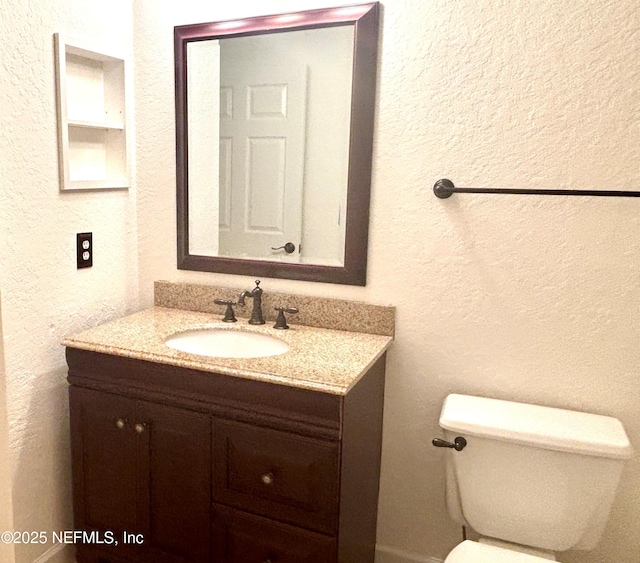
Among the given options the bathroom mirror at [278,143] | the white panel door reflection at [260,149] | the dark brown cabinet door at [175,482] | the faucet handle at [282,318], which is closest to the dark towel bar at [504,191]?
the bathroom mirror at [278,143]

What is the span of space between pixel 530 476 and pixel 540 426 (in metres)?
0.14

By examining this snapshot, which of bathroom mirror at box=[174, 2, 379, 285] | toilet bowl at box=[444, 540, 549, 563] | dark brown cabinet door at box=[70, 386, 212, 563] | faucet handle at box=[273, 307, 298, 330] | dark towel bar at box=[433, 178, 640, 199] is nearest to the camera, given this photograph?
toilet bowl at box=[444, 540, 549, 563]

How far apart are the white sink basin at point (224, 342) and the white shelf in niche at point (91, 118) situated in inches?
23.1

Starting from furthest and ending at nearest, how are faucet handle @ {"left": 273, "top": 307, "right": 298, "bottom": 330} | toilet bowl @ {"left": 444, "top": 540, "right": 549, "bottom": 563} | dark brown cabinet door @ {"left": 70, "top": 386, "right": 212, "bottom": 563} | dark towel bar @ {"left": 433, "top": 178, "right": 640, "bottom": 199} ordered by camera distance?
faucet handle @ {"left": 273, "top": 307, "right": 298, "bottom": 330}, dark brown cabinet door @ {"left": 70, "top": 386, "right": 212, "bottom": 563}, dark towel bar @ {"left": 433, "top": 178, "right": 640, "bottom": 199}, toilet bowl @ {"left": 444, "top": 540, "right": 549, "bottom": 563}

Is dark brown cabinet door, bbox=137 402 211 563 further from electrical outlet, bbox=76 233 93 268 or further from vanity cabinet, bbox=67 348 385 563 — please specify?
electrical outlet, bbox=76 233 93 268

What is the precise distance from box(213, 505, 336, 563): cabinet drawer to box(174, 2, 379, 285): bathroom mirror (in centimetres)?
Answer: 74

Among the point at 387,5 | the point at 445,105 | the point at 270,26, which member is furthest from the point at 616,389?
the point at 270,26

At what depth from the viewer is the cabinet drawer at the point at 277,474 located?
1.40 m

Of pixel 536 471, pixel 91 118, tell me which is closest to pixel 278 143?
pixel 91 118

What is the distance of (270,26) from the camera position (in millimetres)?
1751

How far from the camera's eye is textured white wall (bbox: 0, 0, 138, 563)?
1.57m

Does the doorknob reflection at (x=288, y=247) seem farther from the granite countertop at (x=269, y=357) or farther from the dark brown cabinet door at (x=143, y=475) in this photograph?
the dark brown cabinet door at (x=143, y=475)

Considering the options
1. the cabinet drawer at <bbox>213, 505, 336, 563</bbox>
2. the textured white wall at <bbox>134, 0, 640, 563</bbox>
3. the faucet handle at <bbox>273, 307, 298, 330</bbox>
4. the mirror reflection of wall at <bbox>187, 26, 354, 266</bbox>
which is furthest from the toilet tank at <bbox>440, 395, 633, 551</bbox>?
the mirror reflection of wall at <bbox>187, 26, 354, 266</bbox>

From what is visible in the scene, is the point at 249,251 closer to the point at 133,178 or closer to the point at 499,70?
the point at 133,178
